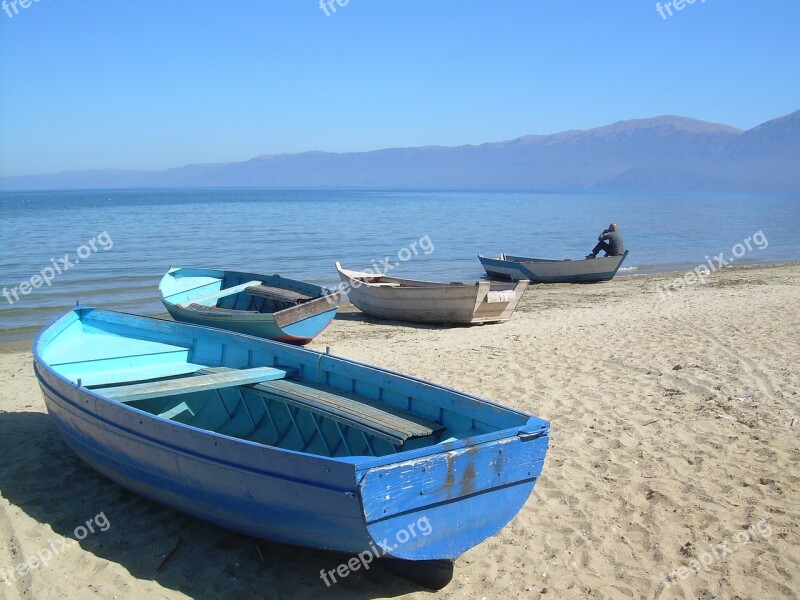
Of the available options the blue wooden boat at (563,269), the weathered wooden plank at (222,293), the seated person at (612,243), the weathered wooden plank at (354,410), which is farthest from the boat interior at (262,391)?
the seated person at (612,243)

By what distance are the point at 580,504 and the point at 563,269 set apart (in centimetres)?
1524

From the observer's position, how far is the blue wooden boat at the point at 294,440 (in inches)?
166

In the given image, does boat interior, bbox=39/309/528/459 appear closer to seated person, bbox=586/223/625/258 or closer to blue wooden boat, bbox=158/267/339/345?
blue wooden boat, bbox=158/267/339/345

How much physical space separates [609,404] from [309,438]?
376cm

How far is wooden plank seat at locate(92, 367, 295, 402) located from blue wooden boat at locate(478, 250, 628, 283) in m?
14.7

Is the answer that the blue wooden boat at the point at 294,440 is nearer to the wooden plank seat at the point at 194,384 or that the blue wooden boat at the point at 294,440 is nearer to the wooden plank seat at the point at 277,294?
the wooden plank seat at the point at 194,384

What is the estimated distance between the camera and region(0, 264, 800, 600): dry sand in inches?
190

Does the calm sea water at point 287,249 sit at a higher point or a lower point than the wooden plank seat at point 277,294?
lower

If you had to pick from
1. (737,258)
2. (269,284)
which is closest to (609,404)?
(269,284)

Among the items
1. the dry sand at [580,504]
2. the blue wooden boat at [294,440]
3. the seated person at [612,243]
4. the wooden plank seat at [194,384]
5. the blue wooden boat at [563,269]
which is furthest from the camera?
the seated person at [612,243]

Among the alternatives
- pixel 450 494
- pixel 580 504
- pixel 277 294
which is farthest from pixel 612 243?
pixel 450 494

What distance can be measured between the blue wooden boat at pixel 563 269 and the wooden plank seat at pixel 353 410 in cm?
1485

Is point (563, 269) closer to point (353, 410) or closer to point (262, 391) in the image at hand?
point (262, 391)

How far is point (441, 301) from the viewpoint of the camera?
44.0ft
